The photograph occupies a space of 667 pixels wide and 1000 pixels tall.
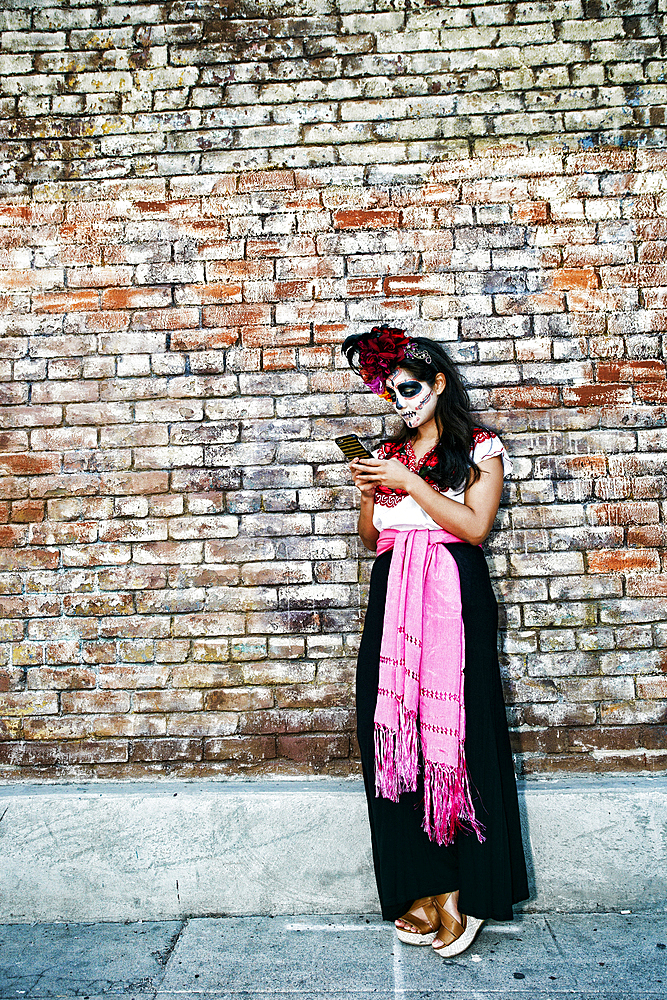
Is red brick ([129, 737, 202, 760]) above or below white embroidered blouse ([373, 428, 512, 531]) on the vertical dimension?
below

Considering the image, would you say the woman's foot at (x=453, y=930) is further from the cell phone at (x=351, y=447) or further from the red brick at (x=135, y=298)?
the red brick at (x=135, y=298)

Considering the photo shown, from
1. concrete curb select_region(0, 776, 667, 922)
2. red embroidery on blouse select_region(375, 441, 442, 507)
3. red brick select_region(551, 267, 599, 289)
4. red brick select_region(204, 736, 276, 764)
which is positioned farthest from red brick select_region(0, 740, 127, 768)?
red brick select_region(551, 267, 599, 289)

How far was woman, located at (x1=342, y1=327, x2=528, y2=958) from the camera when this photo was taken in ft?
8.18

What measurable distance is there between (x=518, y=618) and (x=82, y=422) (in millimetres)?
2055

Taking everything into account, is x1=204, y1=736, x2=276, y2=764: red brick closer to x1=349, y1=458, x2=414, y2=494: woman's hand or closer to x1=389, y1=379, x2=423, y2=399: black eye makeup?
x1=349, y1=458, x2=414, y2=494: woman's hand

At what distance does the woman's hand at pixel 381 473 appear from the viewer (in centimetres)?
257

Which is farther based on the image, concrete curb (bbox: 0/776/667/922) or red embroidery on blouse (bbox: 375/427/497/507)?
concrete curb (bbox: 0/776/667/922)

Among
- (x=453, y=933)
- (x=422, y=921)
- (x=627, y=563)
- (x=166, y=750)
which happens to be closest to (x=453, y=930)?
(x=453, y=933)

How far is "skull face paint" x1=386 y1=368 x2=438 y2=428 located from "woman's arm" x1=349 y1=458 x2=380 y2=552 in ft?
0.87

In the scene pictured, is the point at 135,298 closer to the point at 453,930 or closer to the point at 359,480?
the point at 359,480

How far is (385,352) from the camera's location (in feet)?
8.86

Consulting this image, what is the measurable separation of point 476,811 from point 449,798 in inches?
5.3

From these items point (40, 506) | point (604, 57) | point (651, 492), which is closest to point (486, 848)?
point (651, 492)

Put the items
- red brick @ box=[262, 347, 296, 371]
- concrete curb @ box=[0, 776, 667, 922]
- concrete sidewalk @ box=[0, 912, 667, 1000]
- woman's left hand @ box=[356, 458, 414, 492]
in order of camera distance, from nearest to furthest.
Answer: concrete sidewalk @ box=[0, 912, 667, 1000]
woman's left hand @ box=[356, 458, 414, 492]
concrete curb @ box=[0, 776, 667, 922]
red brick @ box=[262, 347, 296, 371]
